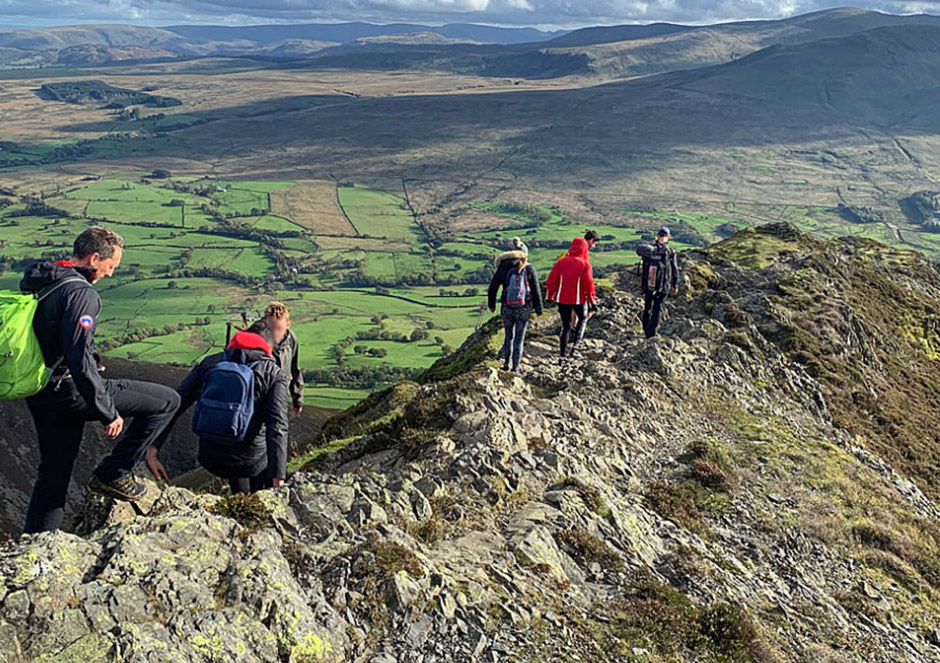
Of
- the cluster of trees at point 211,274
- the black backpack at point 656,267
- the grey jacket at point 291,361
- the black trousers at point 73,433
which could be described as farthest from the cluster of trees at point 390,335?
the black trousers at point 73,433

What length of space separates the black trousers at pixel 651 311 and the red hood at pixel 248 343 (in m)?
17.0

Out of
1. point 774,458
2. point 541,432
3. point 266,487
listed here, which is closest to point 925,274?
point 774,458

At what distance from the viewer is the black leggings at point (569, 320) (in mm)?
21719

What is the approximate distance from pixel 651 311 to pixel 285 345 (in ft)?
54.7

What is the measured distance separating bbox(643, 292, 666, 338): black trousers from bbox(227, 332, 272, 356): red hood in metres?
17.0

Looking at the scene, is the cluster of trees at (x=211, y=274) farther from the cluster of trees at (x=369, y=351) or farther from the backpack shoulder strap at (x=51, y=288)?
the backpack shoulder strap at (x=51, y=288)

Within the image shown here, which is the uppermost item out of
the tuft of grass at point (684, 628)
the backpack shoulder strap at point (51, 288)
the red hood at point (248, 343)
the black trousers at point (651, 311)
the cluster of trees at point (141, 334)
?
the backpack shoulder strap at point (51, 288)

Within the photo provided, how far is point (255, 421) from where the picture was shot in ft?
32.7

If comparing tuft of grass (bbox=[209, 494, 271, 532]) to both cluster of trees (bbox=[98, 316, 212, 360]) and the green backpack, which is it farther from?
cluster of trees (bbox=[98, 316, 212, 360])

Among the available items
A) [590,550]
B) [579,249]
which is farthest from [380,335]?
[590,550]

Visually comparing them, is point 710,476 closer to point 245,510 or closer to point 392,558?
point 392,558

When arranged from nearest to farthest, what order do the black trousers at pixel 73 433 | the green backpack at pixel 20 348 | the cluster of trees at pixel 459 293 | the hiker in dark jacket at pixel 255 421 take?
the green backpack at pixel 20 348, the black trousers at pixel 73 433, the hiker in dark jacket at pixel 255 421, the cluster of trees at pixel 459 293

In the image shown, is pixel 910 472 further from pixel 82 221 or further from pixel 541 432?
pixel 82 221

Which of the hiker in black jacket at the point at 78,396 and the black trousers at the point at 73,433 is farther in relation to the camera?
the black trousers at the point at 73,433
